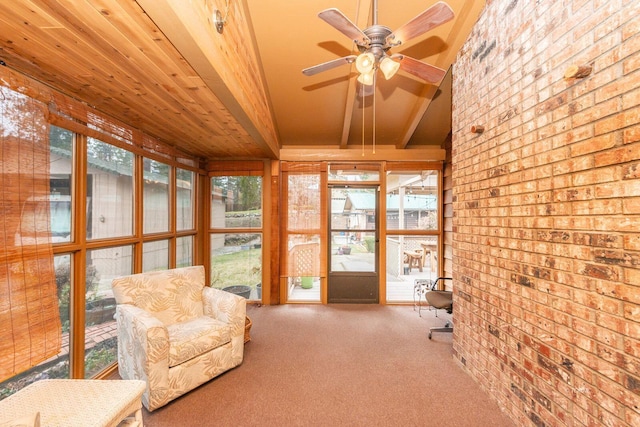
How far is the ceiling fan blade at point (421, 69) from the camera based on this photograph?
186cm

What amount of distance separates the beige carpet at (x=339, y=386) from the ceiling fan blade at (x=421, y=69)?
2463 mm

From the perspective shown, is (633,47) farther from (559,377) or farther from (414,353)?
(414,353)

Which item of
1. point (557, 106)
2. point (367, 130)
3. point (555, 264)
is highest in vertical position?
point (367, 130)

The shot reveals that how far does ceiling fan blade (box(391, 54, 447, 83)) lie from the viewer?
186 cm

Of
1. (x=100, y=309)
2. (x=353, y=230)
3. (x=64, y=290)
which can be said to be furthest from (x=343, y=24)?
(x=353, y=230)

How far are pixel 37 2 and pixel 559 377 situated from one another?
10.1 feet

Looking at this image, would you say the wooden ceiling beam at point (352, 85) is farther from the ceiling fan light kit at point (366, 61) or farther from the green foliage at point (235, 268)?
the green foliage at point (235, 268)

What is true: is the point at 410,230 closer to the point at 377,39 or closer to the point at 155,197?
the point at 377,39

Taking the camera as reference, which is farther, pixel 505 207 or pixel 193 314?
pixel 193 314

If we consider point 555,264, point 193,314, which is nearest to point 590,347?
point 555,264

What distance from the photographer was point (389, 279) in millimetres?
4328

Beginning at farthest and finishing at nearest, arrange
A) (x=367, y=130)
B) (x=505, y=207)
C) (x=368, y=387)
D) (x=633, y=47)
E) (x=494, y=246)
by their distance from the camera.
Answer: (x=367, y=130), (x=368, y=387), (x=494, y=246), (x=505, y=207), (x=633, y=47)

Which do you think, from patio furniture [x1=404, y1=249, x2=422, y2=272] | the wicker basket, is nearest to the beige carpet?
the wicker basket

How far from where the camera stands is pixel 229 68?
184 cm
